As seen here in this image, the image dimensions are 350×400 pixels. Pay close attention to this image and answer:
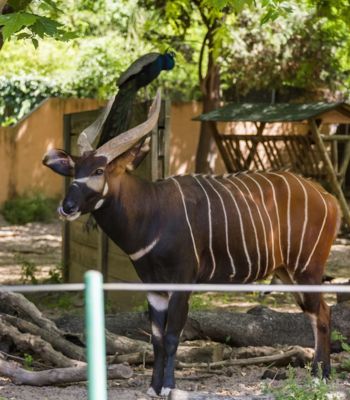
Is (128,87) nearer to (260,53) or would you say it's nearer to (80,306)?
(80,306)

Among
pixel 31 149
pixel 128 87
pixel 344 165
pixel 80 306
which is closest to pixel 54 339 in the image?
pixel 128 87

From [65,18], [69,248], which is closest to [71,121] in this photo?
[69,248]

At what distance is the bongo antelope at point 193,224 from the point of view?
5.04 m

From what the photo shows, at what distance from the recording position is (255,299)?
28.3 feet

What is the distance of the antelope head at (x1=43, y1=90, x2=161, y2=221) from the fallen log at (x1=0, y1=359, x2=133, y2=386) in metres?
0.83

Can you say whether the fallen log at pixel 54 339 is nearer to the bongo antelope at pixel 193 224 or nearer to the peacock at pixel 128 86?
the bongo antelope at pixel 193 224

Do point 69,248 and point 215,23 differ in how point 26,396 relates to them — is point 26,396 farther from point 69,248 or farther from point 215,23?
point 215,23

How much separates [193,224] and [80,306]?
127 inches

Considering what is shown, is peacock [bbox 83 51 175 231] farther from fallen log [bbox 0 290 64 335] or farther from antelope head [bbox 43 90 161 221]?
antelope head [bbox 43 90 161 221]

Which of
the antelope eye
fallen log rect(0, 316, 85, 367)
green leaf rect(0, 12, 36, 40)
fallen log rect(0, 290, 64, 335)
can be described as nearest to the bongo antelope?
the antelope eye

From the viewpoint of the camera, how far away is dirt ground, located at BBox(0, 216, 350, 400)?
4922 mm

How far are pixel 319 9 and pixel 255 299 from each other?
2610 mm

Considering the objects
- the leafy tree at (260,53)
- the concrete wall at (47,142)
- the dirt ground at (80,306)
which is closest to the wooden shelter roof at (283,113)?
the dirt ground at (80,306)

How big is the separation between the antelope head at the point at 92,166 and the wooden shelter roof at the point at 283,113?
12.8 feet
